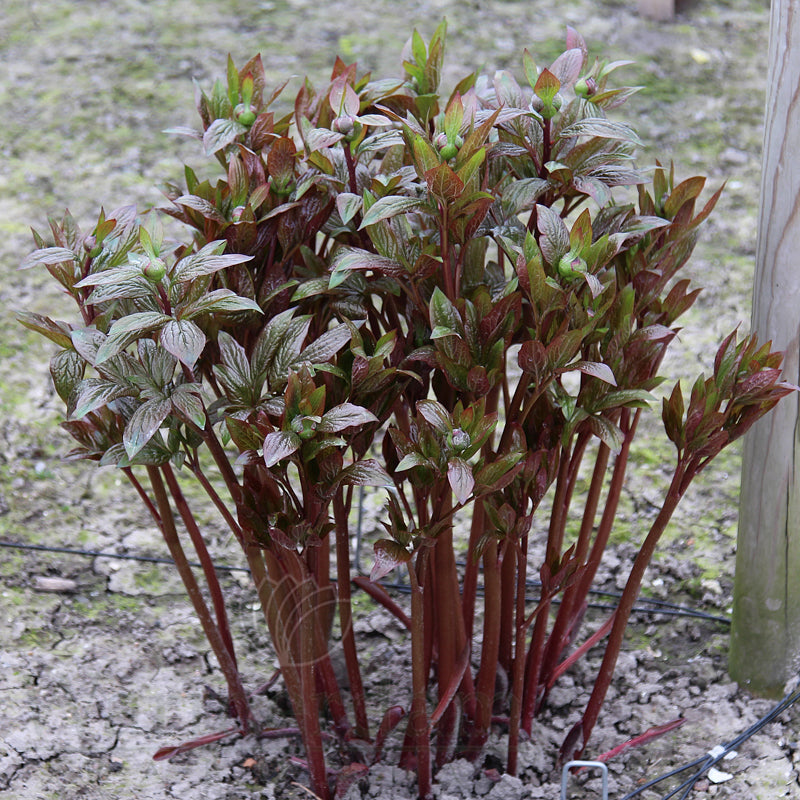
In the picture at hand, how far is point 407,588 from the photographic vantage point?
231 cm

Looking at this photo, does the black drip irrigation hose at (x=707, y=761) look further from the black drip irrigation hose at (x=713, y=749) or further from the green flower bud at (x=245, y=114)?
the green flower bud at (x=245, y=114)

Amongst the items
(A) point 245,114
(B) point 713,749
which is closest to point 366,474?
(A) point 245,114

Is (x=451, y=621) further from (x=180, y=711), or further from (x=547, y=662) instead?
(x=180, y=711)

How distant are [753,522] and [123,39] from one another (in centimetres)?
380

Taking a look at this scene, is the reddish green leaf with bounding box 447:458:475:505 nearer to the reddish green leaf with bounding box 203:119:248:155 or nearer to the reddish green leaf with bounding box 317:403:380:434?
the reddish green leaf with bounding box 317:403:380:434

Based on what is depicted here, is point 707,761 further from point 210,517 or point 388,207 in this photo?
point 210,517

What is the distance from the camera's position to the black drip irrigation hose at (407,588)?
217 centimetres

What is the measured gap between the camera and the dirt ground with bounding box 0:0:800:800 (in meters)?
1.82

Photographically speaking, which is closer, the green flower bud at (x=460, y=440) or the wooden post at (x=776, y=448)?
the green flower bud at (x=460, y=440)

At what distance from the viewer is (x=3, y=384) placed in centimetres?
285

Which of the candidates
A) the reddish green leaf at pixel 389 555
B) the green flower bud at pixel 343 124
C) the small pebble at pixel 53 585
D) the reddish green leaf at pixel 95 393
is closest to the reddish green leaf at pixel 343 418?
the reddish green leaf at pixel 389 555

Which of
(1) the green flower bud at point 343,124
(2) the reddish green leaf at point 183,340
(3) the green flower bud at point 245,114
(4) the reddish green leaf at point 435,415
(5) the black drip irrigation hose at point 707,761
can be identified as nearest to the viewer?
(2) the reddish green leaf at point 183,340

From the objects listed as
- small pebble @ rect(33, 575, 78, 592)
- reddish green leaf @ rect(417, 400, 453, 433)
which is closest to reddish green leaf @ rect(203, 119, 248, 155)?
reddish green leaf @ rect(417, 400, 453, 433)

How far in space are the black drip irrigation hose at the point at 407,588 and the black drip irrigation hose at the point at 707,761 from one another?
265mm
